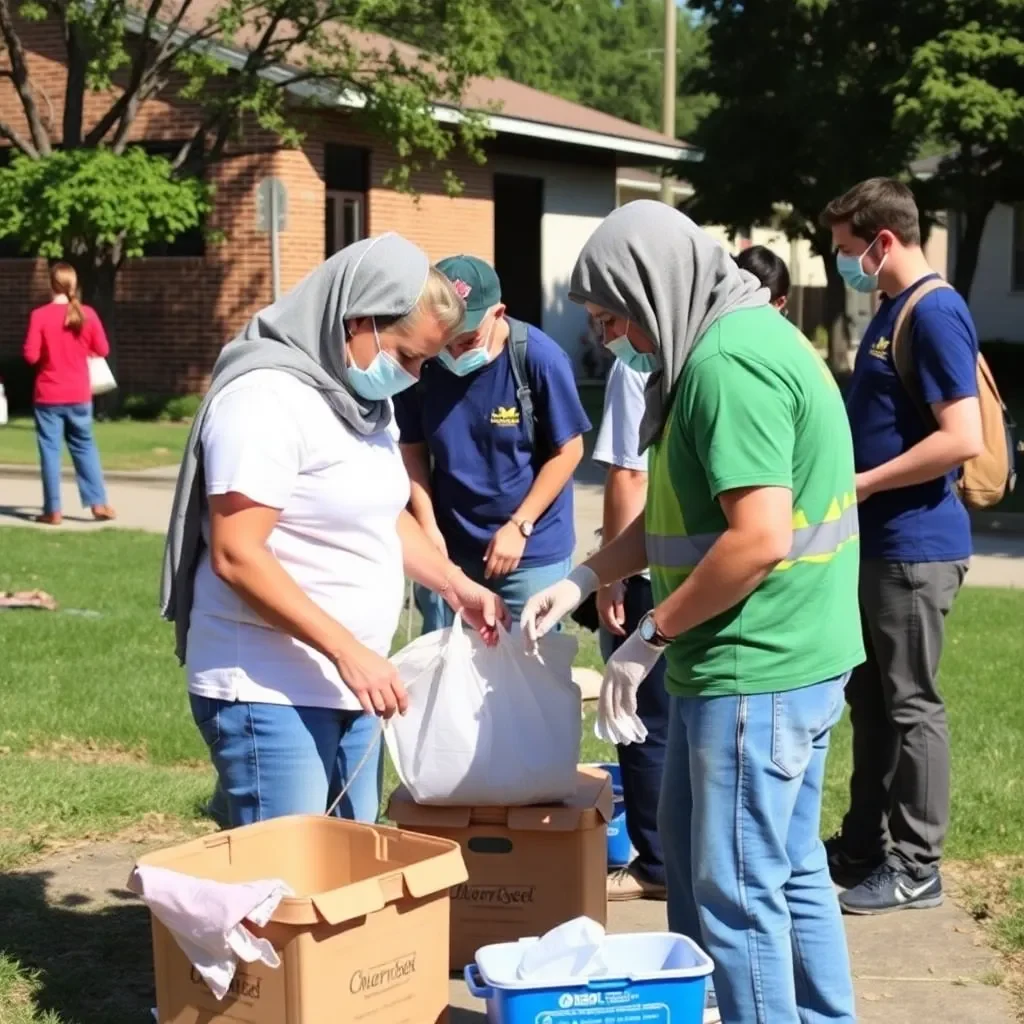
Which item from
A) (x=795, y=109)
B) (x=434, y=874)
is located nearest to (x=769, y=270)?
(x=434, y=874)

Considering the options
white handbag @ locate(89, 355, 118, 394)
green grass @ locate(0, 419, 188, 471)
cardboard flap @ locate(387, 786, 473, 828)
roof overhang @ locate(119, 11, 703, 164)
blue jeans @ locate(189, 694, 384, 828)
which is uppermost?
roof overhang @ locate(119, 11, 703, 164)

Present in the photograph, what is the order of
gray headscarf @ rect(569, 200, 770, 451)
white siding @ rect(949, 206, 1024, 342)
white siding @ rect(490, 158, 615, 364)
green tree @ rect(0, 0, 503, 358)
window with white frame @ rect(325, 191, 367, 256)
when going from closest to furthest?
gray headscarf @ rect(569, 200, 770, 451), green tree @ rect(0, 0, 503, 358), window with white frame @ rect(325, 191, 367, 256), white siding @ rect(490, 158, 615, 364), white siding @ rect(949, 206, 1024, 342)

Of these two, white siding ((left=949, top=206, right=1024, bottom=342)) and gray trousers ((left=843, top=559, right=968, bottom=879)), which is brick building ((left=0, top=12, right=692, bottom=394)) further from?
gray trousers ((left=843, top=559, right=968, bottom=879))

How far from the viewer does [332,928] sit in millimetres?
3309

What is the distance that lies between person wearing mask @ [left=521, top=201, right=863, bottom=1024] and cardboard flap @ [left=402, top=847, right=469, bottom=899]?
20.5 inches

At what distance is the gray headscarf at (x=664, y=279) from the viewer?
10.9 ft

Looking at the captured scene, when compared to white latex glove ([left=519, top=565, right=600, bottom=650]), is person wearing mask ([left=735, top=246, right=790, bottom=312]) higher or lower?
higher

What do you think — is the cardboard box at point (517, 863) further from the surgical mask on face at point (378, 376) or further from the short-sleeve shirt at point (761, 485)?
the surgical mask on face at point (378, 376)

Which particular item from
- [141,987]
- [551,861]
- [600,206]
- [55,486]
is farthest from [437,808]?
[600,206]

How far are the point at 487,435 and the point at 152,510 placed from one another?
32.9 feet

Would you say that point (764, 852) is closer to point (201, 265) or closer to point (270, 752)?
point (270, 752)

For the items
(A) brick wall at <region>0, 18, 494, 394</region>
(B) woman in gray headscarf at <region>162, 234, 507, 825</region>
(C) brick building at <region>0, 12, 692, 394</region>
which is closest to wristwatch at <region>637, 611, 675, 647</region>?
(B) woman in gray headscarf at <region>162, 234, 507, 825</region>

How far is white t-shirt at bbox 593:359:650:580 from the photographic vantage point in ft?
16.4

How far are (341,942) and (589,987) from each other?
0.53 meters
